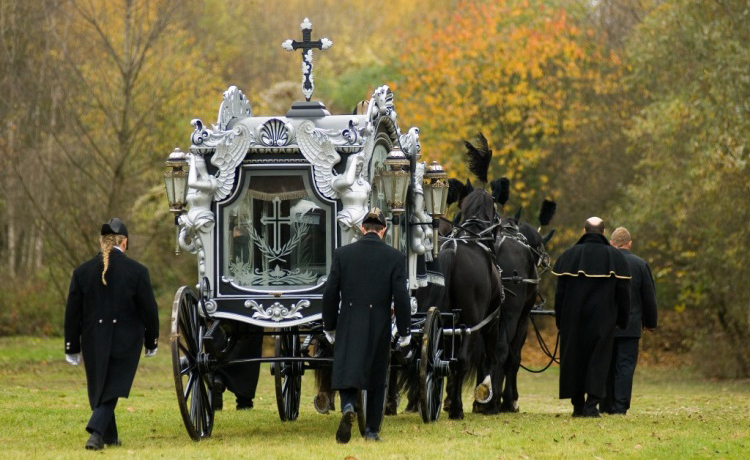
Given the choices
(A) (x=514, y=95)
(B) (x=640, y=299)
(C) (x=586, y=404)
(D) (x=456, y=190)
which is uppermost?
(A) (x=514, y=95)

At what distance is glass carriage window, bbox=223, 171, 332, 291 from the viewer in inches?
469

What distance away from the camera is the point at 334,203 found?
1177 cm

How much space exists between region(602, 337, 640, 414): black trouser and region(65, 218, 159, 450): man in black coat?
18.9 ft

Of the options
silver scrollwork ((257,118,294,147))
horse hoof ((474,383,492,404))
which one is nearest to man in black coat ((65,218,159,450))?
silver scrollwork ((257,118,294,147))

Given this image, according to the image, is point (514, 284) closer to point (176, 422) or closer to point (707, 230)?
point (176, 422)

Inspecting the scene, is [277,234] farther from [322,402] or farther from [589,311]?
[589,311]

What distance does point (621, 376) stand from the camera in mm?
15141

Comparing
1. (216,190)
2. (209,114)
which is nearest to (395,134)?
(216,190)

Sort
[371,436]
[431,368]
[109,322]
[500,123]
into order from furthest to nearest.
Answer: [500,123]
[431,368]
[371,436]
[109,322]

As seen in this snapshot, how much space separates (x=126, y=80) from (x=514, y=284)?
432 inches

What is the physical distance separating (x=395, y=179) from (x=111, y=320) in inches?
114

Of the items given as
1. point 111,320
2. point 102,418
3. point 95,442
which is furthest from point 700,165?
point 95,442

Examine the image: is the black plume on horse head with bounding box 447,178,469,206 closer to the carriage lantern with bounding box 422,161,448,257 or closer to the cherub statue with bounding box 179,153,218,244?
the carriage lantern with bounding box 422,161,448,257

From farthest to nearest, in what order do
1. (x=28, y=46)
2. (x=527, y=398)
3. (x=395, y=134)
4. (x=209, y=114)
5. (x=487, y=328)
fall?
(x=209, y=114), (x=28, y=46), (x=527, y=398), (x=487, y=328), (x=395, y=134)
